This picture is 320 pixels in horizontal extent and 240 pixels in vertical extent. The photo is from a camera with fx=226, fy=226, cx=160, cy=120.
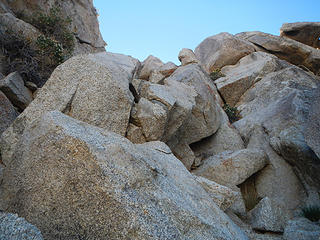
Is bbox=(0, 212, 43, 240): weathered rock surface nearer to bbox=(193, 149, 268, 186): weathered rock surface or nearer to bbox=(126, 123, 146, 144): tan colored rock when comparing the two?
bbox=(126, 123, 146, 144): tan colored rock

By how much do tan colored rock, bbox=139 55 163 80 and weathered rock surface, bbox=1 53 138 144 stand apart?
12411 millimetres

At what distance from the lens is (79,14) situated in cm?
2169

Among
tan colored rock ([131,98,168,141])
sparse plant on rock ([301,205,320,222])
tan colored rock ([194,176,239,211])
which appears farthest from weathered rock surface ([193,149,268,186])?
tan colored rock ([131,98,168,141])

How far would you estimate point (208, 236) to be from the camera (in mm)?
4203

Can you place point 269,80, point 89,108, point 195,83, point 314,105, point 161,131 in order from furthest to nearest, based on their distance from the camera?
point 269,80 < point 195,83 < point 314,105 < point 161,131 < point 89,108

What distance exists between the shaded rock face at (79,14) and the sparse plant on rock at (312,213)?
1767 centimetres

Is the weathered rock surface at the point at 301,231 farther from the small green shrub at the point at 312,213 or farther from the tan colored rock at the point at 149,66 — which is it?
the tan colored rock at the point at 149,66

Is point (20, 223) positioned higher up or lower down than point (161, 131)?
higher up

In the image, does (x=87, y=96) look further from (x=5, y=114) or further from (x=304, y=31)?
(x=304, y=31)

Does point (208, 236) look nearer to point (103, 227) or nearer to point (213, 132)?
point (103, 227)

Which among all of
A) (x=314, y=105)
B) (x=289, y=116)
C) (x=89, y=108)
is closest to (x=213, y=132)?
(x=289, y=116)

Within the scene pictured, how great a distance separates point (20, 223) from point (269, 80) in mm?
20087

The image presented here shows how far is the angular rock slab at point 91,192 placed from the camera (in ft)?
11.6

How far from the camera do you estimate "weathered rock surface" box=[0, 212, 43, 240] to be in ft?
8.33
